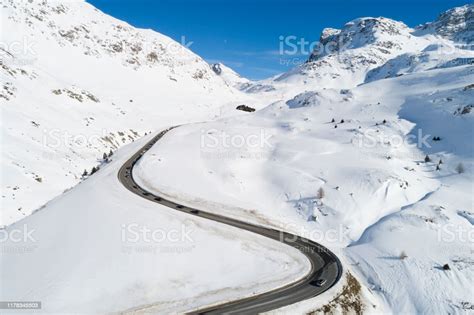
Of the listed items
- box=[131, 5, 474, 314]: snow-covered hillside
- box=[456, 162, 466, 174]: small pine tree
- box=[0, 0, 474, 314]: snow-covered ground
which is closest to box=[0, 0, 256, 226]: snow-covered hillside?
box=[0, 0, 474, 314]: snow-covered ground

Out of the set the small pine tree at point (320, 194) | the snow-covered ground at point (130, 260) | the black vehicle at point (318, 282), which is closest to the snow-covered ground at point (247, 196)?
the snow-covered ground at point (130, 260)

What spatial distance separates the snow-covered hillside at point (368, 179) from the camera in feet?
95.9

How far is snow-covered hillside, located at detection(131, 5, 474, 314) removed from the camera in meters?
29.2

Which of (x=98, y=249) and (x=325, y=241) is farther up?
(x=98, y=249)

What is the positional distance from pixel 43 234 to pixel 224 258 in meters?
16.5

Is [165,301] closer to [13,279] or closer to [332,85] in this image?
[13,279]

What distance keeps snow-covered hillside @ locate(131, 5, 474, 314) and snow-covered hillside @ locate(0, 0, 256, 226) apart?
1317 centimetres

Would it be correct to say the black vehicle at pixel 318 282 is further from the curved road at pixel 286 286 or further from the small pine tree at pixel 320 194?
the small pine tree at pixel 320 194

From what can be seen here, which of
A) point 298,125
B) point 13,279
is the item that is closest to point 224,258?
point 13,279

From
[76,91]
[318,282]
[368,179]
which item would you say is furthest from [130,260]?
[76,91]

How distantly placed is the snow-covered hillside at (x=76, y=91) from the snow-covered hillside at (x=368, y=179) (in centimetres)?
1317

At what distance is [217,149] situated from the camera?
57.1 m

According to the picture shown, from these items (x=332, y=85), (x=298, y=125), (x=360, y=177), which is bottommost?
(x=360, y=177)

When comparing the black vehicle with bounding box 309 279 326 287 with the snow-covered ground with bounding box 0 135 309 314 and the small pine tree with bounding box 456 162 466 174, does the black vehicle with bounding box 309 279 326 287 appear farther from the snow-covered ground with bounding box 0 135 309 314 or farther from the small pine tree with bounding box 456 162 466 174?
the small pine tree with bounding box 456 162 466 174
